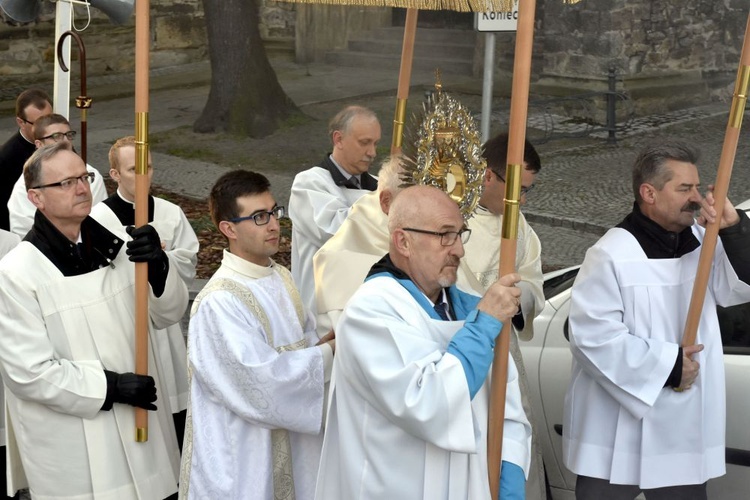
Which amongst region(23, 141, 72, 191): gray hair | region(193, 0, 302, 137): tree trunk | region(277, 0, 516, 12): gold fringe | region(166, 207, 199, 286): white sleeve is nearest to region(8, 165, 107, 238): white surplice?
region(166, 207, 199, 286): white sleeve

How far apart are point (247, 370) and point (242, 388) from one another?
76 mm

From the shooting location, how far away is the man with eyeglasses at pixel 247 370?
4.00 meters

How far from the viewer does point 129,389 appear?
13.6 feet

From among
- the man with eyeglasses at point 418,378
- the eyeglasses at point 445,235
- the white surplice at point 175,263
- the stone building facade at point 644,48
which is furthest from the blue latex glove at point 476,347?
the stone building facade at point 644,48

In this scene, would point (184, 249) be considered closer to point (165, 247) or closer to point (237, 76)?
point (165, 247)

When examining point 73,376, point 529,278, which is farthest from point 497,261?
point 73,376

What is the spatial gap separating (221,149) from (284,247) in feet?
13.9

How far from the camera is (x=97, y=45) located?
18312 millimetres

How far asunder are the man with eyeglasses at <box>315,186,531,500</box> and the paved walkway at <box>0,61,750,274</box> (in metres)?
6.22

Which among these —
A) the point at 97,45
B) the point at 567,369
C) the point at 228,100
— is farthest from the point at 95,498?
the point at 97,45

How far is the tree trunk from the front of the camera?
14.6m

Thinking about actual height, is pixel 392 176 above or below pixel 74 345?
above

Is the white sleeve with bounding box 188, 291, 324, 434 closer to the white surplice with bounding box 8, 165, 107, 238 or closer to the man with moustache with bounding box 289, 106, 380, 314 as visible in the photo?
the man with moustache with bounding box 289, 106, 380, 314

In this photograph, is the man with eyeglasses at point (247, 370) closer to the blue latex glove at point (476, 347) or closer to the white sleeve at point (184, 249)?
the blue latex glove at point (476, 347)
